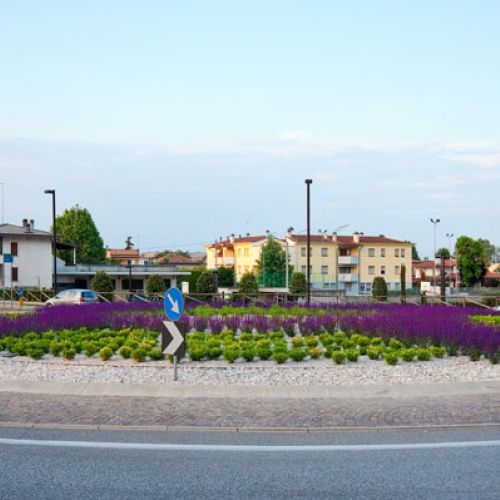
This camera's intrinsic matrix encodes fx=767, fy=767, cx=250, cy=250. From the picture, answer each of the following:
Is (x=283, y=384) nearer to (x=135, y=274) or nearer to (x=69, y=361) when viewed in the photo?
(x=69, y=361)

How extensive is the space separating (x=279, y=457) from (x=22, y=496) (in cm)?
271

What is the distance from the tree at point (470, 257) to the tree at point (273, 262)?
78.5 feet

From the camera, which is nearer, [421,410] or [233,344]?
[421,410]

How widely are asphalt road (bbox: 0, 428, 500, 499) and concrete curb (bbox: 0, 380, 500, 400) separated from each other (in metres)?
2.56

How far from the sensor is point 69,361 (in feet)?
52.9

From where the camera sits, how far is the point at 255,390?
12.2 metres

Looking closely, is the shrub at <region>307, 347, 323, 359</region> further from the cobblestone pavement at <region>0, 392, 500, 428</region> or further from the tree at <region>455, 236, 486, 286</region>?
the tree at <region>455, 236, 486, 286</region>

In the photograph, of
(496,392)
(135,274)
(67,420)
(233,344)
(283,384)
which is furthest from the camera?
(135,274)

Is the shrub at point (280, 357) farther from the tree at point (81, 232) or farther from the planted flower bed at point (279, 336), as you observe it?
the tree at point (81, 232)

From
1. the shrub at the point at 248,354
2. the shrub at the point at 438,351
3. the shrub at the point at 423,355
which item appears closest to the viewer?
the shrub at the point at 248,354

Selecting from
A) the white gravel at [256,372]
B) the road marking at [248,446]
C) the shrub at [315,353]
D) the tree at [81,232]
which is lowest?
the road marking at [248,446]

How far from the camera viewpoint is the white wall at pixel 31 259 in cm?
6969

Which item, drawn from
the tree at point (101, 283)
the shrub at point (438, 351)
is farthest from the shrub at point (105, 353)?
the tree at point (101, 283)

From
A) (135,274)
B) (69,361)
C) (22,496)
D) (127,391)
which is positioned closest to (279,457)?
(22,496)
